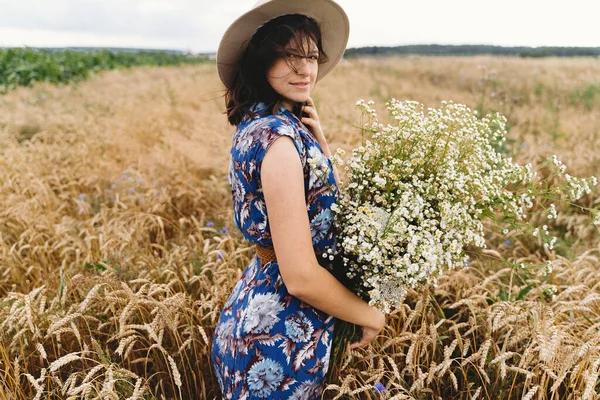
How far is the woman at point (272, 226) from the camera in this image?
1525 millimetres

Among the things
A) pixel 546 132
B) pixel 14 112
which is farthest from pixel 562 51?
pixel 14 112

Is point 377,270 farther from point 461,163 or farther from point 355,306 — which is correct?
point 461,163

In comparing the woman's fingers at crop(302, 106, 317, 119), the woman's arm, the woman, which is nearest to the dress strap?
the woman

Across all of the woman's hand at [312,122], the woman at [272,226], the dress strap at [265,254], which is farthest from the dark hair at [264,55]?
the dress strap at [265,254]

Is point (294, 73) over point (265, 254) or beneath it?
over

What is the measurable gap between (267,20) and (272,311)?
47.4 inches

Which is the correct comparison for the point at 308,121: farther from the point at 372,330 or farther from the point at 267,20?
the point at 372,330

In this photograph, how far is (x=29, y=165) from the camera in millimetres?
5215

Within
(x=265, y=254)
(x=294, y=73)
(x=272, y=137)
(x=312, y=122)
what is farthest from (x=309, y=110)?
(x=265, y=254)

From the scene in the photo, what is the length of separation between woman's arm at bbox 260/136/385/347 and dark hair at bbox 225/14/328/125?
0.37 metres

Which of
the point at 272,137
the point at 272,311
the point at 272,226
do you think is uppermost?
the point at 272,137

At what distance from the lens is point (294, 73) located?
5.49 ft

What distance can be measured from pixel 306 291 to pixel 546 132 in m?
6.75

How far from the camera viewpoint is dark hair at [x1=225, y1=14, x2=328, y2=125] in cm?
166
